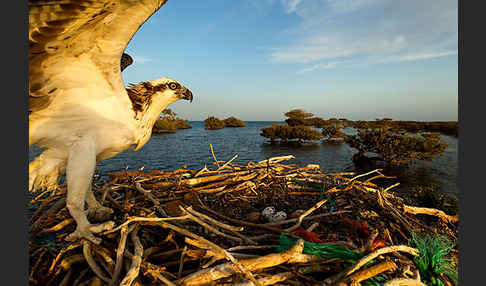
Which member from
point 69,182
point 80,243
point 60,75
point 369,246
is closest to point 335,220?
point 369,246

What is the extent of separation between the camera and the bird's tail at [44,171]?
5.69 feet

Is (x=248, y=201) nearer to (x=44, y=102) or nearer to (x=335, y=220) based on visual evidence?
(x=335, y=220)

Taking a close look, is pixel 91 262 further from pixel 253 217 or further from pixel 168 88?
pixel 168 88

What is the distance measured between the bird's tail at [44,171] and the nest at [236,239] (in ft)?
1.08

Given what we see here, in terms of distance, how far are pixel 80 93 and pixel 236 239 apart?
5.95 feet

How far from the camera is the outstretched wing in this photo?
1119mm

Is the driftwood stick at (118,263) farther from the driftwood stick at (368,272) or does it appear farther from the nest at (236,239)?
the driftwood stick at (368,272)

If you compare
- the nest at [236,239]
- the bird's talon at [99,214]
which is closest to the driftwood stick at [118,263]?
the nest at [236,239]

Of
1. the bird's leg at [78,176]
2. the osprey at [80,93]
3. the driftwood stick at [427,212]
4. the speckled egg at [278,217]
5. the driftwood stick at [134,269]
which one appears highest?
the osprey at [80,93]

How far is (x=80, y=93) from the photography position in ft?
5.21

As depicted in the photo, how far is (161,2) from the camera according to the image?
4.65 ft

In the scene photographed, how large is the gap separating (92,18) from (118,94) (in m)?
0.66

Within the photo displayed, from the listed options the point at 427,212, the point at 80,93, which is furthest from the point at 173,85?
the point at 427,212

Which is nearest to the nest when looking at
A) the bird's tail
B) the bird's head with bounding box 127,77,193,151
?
the bird's tail
